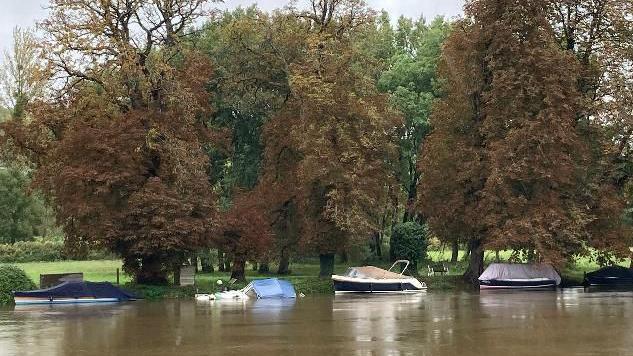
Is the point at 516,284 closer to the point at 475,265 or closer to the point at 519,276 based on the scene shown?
the point at 519,276

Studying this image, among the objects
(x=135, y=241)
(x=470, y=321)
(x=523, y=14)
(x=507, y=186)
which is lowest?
(x=470, y=321)

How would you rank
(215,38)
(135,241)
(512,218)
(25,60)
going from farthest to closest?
(25,60), (215,38), (512,218), (135,241)

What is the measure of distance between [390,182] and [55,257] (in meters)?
35.3

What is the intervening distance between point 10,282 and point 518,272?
90.9 feet

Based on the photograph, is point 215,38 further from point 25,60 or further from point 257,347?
point 257,347

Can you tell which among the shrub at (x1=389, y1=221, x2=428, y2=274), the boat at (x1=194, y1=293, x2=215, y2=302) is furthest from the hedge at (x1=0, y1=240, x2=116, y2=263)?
the boat at (x1=194, y1=293, x2=215, y2=302)

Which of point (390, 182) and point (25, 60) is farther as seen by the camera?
point (25, 60)

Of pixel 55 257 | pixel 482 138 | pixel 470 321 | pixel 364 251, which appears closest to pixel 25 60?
pixel 55 257

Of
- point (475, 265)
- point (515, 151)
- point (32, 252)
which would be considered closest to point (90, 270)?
point (32, 252)

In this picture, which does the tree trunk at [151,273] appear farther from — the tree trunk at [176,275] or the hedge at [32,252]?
the hedge at [32,252]

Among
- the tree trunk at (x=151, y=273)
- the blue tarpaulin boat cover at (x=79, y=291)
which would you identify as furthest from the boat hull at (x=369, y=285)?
the blue tarpaulin boat cover at (x=79, y=291)

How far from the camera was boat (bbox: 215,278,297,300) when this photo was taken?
39.8m

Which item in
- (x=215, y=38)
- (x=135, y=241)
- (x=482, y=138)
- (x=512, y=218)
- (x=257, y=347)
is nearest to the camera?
(x=257, y=347)

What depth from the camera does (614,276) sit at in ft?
156
